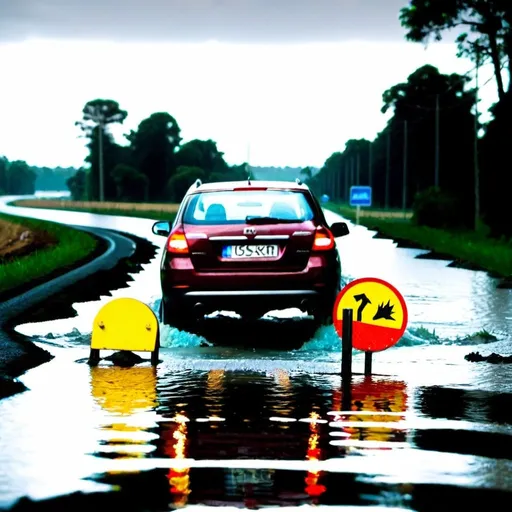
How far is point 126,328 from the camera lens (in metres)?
12.5

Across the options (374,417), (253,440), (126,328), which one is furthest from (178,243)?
(253,440)

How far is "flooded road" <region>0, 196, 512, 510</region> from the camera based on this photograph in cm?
671

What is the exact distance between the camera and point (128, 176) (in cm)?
16638

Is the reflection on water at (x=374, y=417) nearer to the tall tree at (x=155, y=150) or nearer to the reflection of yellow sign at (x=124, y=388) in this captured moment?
the reflection of yellow sign at (x=124, y=388)

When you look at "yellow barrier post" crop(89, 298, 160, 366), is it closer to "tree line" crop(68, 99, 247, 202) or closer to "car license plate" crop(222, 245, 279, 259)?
"car license plate" crop(222, 245, 279, 259)

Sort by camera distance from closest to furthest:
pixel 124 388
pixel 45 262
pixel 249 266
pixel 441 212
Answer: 1. pixel 124 388
2. pixel 249 266
3. pixel 45 262
4. pixel 441 212

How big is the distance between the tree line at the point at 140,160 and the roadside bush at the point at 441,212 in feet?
327

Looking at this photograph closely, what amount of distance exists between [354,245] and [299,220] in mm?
26952

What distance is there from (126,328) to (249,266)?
1988 millimetres

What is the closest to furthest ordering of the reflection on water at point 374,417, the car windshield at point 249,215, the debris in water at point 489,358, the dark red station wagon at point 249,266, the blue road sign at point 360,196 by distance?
the reflection on water at point 374,417, the debris in water at point 489,358, the dark red station wagon at point 249,266, the car windshield at point 249,215, the blue road sign at point 360,196

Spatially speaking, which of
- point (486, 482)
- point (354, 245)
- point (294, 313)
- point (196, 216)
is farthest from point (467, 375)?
point (354, 245)

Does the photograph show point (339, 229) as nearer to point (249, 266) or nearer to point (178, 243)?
point (249, 266)

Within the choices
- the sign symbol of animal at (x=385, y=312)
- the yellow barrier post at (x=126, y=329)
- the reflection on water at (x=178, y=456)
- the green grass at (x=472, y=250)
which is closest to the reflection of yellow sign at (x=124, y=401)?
the reflection on water at (x=178, y=456)

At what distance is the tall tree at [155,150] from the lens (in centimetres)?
17962
